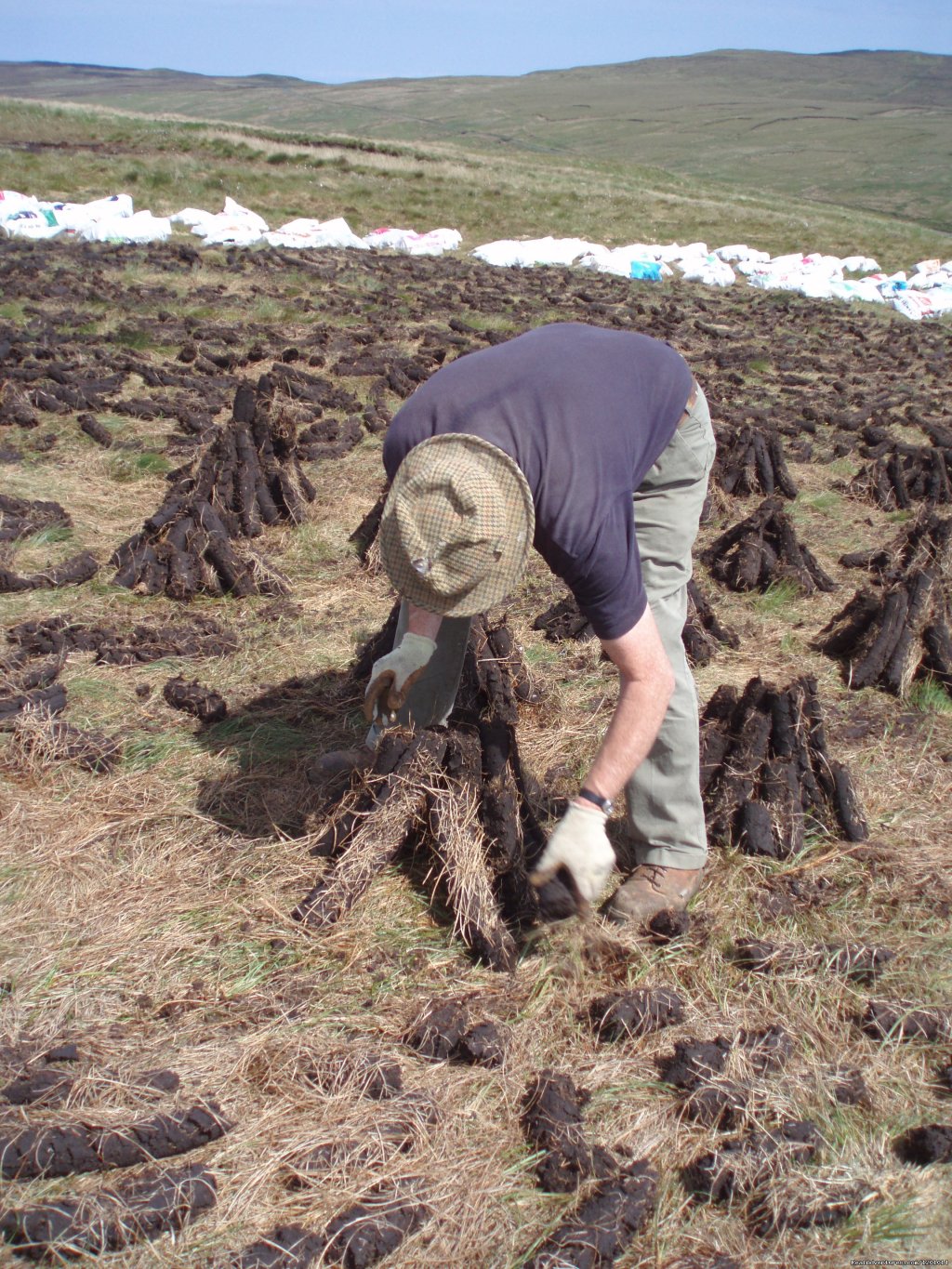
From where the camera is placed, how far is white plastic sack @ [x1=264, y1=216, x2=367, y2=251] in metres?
19.1

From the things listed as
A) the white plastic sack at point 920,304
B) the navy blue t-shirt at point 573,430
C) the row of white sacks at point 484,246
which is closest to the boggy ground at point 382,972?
the navy blue t-shirt at point 573,430

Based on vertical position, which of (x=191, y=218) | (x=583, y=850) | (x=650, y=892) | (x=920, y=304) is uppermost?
(x=191, y=218)

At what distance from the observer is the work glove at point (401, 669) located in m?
3.29

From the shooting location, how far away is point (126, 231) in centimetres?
1764

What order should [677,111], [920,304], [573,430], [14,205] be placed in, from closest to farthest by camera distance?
[573,430] → [14,205] → [920,304] → [677,111]

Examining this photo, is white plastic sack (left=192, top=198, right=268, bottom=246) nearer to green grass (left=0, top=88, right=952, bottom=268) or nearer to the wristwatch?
green grass (left=0, top=88, right=952, bottom=268)

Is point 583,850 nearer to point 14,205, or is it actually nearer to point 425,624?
point 425,624

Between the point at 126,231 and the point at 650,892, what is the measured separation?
1758 centimetres

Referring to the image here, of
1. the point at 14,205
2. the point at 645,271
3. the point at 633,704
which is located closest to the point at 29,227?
the point at 14,205

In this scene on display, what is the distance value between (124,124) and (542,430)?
3339 centimetres

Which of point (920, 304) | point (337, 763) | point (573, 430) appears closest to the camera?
point (573, 430)

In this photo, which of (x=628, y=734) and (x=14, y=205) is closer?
(x=628, y=734)

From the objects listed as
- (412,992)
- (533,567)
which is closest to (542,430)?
(412,992)

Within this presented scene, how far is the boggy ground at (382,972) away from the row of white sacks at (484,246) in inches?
525
